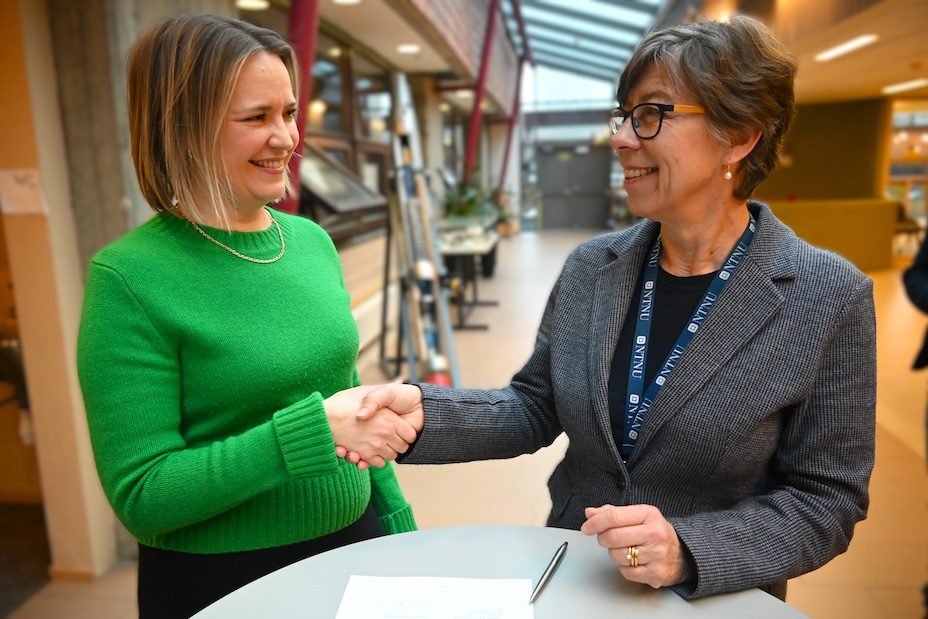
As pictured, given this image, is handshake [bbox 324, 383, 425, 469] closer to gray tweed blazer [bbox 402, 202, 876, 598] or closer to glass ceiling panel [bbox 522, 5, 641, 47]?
gray tweed blazer [bbox 402, 202, 876, 598]

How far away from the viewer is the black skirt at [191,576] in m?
1.17

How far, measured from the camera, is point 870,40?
5230 millimetres

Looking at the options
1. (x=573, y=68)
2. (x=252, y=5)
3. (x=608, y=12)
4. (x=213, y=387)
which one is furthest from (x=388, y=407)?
(x=573, y=68)

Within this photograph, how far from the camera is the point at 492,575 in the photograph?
1.00 m

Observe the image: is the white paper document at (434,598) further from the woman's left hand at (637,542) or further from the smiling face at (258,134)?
the smiling face at (258,134)

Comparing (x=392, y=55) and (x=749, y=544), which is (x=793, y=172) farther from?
(x=749, y=544)

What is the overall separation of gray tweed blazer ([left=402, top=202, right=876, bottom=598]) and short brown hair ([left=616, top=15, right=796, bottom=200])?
201 mm

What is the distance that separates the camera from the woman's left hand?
935mm

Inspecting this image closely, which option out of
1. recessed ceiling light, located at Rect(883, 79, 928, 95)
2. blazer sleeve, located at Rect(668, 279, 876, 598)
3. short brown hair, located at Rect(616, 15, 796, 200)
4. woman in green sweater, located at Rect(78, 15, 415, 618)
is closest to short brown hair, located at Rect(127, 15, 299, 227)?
woman in green sweater, located at Rect(78, 15, 415, 618)

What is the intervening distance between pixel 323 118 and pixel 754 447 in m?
4.92

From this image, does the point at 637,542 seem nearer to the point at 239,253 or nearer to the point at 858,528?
the point at 239,253

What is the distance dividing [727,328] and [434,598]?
2.14 feet

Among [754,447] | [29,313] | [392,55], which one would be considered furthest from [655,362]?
[392,55]

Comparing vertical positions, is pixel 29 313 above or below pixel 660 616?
above
